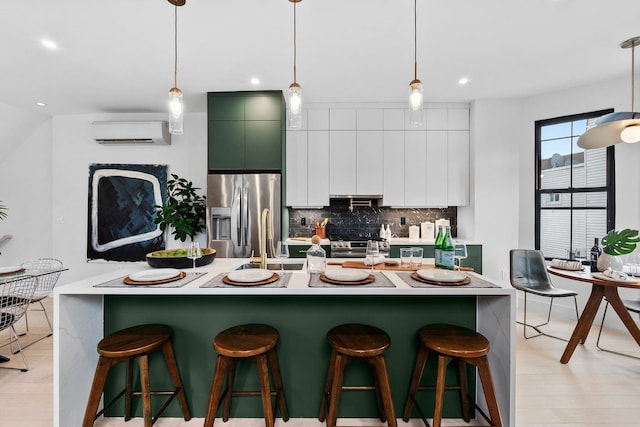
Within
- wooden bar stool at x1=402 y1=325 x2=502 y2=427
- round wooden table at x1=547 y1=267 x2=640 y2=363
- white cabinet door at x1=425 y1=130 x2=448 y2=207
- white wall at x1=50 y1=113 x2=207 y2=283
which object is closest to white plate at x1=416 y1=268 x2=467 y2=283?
wooden bar stool at x1=402 y1=325 x2=502 y2=427

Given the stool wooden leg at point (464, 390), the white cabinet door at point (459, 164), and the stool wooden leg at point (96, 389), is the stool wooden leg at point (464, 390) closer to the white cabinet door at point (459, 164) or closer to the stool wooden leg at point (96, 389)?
the stool wooden leg at point (96, 389)

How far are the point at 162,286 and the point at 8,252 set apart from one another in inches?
189

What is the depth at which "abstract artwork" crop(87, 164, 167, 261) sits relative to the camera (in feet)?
13.4

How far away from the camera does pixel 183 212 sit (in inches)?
144

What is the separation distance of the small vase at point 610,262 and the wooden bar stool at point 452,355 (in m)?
1.97

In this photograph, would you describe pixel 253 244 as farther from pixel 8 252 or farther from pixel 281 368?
pixel 8 252

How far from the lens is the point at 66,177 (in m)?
4.16

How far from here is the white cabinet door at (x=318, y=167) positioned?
12.7ft

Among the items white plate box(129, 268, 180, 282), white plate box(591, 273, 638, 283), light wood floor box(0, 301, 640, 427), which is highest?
white plate box(129, 268, 180, 282)

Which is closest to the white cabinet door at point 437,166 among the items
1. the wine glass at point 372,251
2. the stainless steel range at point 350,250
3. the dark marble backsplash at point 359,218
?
the dark marble backsplash at point 359,218

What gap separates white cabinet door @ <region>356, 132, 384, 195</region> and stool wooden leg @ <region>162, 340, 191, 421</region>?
2933 millimetres

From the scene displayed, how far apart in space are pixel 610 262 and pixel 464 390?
78.6 inches

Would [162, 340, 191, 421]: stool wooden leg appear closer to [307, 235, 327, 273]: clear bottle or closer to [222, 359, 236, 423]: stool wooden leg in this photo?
[222, 359, 236, 423]: stool wooden leg

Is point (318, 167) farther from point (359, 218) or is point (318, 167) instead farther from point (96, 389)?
point (96, 389)
